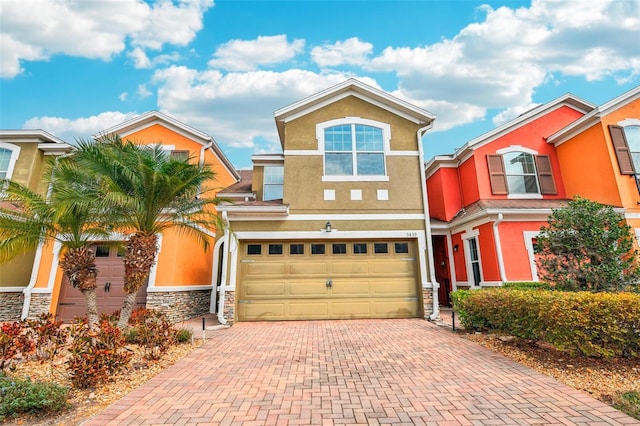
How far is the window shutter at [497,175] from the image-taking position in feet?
39.0

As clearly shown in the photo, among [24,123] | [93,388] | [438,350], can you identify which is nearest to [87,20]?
[24,123]

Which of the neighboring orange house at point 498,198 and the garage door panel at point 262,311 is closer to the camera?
the garage door panel at point 262,311

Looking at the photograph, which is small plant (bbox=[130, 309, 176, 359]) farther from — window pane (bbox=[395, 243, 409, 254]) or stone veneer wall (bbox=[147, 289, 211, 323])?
window pane (bbox=[395, 243, 409, 254])

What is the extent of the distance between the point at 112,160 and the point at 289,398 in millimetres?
6716

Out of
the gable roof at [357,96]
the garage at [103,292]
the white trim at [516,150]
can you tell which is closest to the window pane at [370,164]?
the gable roof at [357,96]

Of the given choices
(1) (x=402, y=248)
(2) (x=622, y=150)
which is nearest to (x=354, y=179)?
(1) (x=402, y=248)

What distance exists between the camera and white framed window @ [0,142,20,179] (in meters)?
12.2

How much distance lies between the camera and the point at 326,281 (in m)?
9.92

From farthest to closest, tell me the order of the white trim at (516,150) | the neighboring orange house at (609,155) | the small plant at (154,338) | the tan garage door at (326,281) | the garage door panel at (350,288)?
the white trim at (516,150), the neighboring orange house at (609,155), the garage door panel at (350,288), the tan garage door at (326,281), the small plant at (154,338)

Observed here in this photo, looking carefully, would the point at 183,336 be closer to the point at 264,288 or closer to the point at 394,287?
the point at 264,288

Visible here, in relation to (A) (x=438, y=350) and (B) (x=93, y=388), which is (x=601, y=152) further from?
(B) (x=93, y=388)

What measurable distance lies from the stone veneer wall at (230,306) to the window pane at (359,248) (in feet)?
14.0

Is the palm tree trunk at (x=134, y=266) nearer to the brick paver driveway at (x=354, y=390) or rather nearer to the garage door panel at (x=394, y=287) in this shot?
the brick paver driveway at (x=354, y=390)

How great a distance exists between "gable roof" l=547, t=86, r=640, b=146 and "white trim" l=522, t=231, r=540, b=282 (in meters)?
4.99
